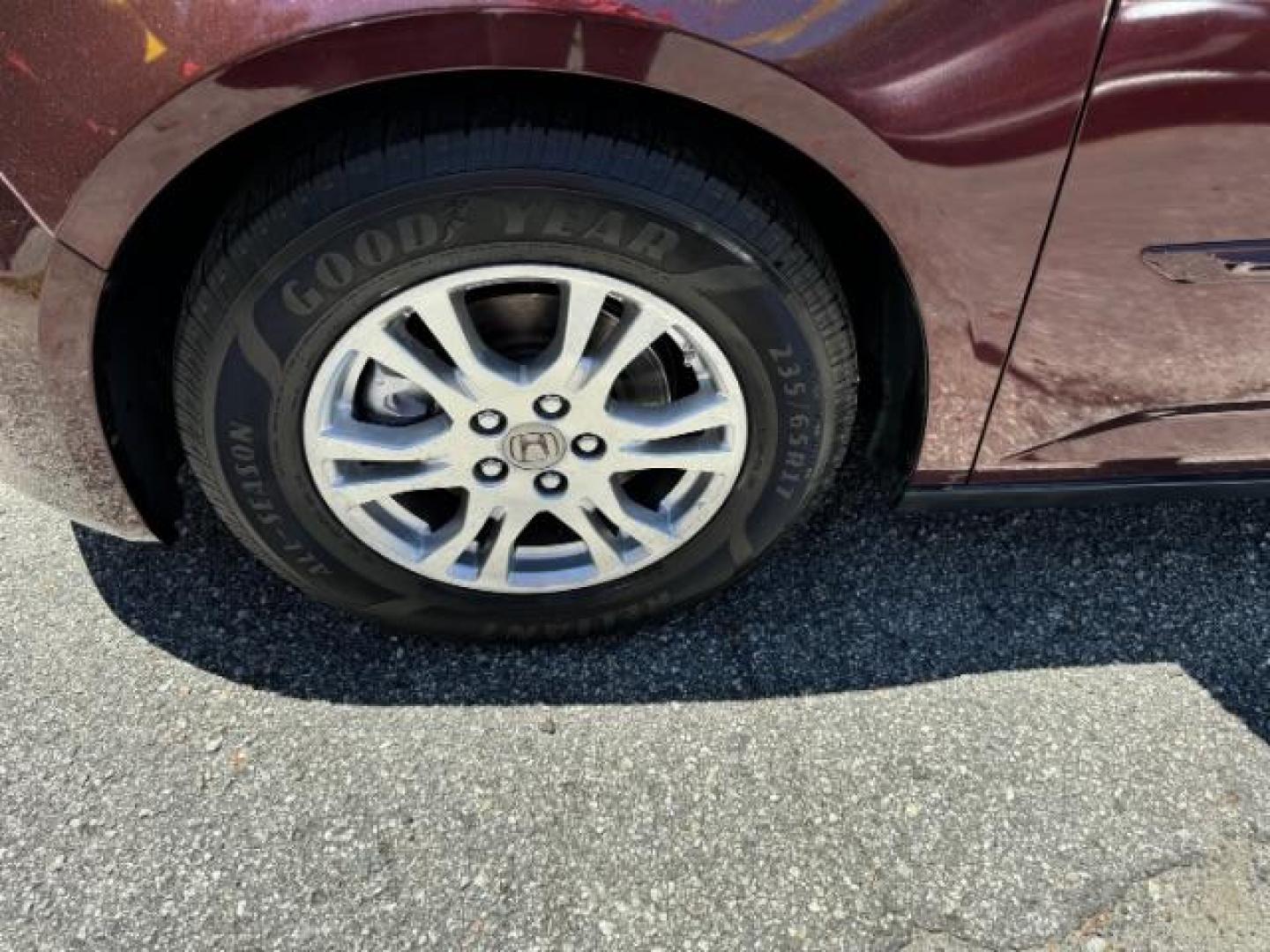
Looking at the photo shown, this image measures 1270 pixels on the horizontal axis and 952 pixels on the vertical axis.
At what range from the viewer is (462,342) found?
62.6 inches

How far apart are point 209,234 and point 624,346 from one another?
0.65 meters

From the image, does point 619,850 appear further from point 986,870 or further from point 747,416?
point 747,416

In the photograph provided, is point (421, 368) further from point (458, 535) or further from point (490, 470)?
point (458, 535)

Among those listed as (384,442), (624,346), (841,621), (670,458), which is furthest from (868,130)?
(841,621)

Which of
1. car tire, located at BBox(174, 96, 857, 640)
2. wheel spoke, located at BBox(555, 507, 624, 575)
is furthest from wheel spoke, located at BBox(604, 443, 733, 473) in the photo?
wheel spoke, located at BBox(555, 507, 624, 575)

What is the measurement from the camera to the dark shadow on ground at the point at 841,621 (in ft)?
6.29

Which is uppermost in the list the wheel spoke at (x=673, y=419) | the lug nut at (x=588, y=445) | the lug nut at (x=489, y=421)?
the wheel spoke at (x=673, y=419)

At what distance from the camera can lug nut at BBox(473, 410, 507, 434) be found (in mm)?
1665

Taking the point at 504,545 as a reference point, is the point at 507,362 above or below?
above

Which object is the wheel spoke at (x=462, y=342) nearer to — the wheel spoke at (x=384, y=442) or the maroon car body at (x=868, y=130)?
the wheel spoke at (x=384, y=442)

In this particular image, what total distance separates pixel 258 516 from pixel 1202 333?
→ 1.52m

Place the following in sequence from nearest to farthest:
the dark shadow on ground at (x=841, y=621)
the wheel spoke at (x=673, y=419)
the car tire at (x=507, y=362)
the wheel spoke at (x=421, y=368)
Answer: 1. the car tire at (x=507, y=362)
2. the wheel spoke at (x=421, y=368)
3. the wheel spoke at (x=673, y=419)
4. the dark shadow on ground at (x=841, y=621)

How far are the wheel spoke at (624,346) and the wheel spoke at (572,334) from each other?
0.03 m

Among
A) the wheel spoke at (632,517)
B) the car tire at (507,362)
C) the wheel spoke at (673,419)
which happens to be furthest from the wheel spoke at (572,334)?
the wheel spoke at (632,517)
